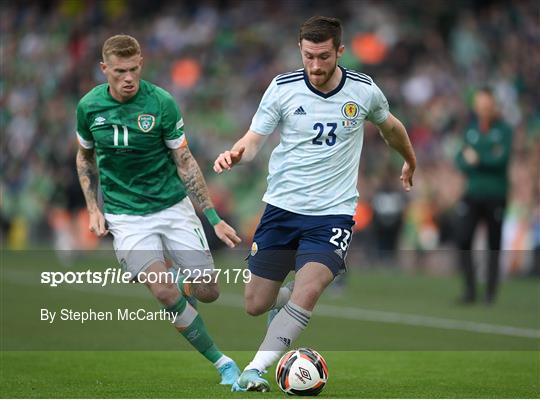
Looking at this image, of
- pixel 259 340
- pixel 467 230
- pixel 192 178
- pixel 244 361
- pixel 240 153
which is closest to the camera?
pixel 240 153

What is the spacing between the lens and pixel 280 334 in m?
8.32

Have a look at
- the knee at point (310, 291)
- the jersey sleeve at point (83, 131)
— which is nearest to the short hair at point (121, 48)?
the jersey sleeve at point (83, 131)

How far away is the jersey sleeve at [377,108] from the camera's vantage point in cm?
887

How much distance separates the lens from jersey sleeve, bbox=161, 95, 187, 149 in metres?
9.02

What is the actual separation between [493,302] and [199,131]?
41.4 ft

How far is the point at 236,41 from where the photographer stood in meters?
28.5

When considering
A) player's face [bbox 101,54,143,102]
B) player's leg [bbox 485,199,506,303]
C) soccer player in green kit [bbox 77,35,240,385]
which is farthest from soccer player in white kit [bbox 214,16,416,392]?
player's leg [bbox 485,199,506,303]

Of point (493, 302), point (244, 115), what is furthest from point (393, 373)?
point (244, 115)

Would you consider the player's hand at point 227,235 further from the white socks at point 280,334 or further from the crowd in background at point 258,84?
the crowd in background at point 258,84

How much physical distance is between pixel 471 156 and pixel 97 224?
25.6 ft

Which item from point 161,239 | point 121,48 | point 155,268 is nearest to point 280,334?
point 155,268

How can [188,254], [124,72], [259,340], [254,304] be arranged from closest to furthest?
1. [124,72]
2. [254,304]
3. [188,254]
4. [259,340]

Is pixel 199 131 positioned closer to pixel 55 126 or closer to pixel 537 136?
pixel 55 126

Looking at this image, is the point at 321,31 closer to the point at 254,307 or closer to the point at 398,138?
the point at 398,138
